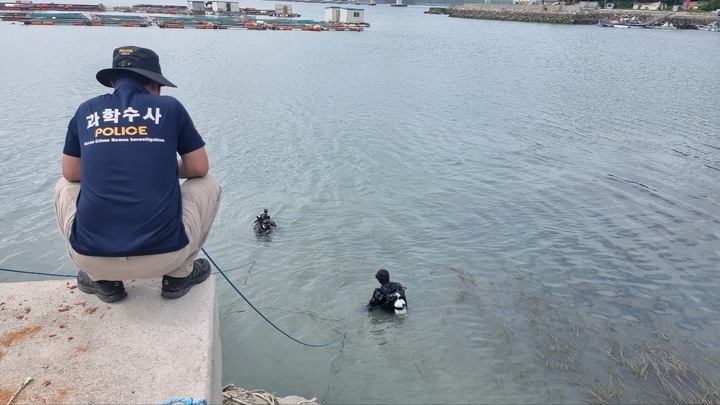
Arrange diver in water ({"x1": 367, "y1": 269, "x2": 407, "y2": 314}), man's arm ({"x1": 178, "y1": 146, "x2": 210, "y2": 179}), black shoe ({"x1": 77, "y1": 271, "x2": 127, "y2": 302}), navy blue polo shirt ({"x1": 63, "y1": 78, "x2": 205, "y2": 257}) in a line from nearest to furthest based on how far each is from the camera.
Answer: navy blue polo shirt ({"x1": 63, "y1": 78, "x2": 205, "y2": 257}), man's arm ({"x1": 178, "y1": 146, "x2": 210, "y2": 179}), black shoe ({"x1": 77, "y1": 271, "x2": 127, "y2": 302}), diver in water ({"x1": 367, "y1": 269, "x2": 407, "y2": 314})

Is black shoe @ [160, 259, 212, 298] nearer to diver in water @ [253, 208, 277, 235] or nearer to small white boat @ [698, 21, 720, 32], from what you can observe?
diver in water @ [253, 208, 277, 235]

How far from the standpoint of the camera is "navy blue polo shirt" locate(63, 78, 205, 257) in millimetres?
3924

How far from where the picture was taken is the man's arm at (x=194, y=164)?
4535mm

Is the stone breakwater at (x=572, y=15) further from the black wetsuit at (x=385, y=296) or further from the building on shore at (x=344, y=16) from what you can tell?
the black wetsuit at (x=385, y=296)

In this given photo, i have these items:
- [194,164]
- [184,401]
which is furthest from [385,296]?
[184,401]

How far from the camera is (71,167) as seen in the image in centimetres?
441

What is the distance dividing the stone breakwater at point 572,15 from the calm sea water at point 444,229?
79.7 metres

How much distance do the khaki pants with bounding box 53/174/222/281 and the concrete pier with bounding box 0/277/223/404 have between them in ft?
1.44

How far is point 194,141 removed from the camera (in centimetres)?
446

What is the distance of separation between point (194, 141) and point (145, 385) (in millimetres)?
2076

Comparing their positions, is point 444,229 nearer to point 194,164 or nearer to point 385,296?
point 385,296

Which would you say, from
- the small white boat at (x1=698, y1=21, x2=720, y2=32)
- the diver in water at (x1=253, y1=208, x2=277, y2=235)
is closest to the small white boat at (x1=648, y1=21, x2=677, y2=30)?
the small white boat at (x1=698, y1=21, x2=720, y2=32)

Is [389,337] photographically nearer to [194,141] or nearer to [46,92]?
[194,141]

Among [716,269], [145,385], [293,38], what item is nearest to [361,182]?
[716,269]
